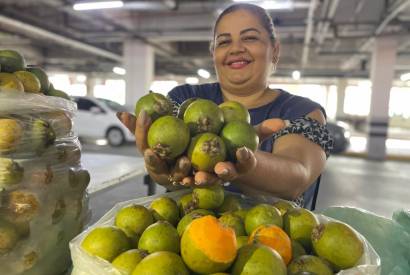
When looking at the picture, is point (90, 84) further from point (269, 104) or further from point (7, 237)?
point (7, 237)

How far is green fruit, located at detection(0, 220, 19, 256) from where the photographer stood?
2.88ft

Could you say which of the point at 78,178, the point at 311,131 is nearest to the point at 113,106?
the point at 78,178

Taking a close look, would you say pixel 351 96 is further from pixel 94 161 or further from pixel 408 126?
pixel 94 161

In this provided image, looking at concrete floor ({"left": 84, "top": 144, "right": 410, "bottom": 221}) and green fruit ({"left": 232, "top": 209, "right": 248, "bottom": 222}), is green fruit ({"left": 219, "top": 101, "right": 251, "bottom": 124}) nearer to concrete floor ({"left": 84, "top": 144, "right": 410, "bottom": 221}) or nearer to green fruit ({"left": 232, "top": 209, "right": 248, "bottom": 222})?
green fruit ({"left": 232, "top": 209, "right": 248, "bottom": 222})

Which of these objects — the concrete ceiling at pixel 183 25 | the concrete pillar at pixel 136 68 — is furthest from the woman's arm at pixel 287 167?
the concrete pillar at pixel 136 68

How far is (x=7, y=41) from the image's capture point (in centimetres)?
1108

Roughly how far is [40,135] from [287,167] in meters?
0.73

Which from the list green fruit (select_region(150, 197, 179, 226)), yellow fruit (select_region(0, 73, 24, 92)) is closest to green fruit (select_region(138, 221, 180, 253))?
green fruit (select_region(150, 197, 179, 226))

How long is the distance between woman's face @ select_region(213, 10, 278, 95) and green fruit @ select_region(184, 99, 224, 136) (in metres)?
0.51

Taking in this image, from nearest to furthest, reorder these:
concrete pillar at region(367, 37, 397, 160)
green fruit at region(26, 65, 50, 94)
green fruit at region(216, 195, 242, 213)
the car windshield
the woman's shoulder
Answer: green fruit at region(216, 195, 242, 213) < green fruit at region(26, 65, 50, 94) < the woman's shoulder < concrete pillar at region(367, 37, 397, 160) < the car windshield

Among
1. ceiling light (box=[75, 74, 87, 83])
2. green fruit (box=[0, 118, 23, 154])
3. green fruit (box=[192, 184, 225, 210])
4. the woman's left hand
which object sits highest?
ceiling light (box=[75, 74, 87, 83])

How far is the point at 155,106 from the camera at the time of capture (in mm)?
920

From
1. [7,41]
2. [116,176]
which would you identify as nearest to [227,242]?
[116,176]

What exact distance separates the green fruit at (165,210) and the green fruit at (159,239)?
0.11 meters
